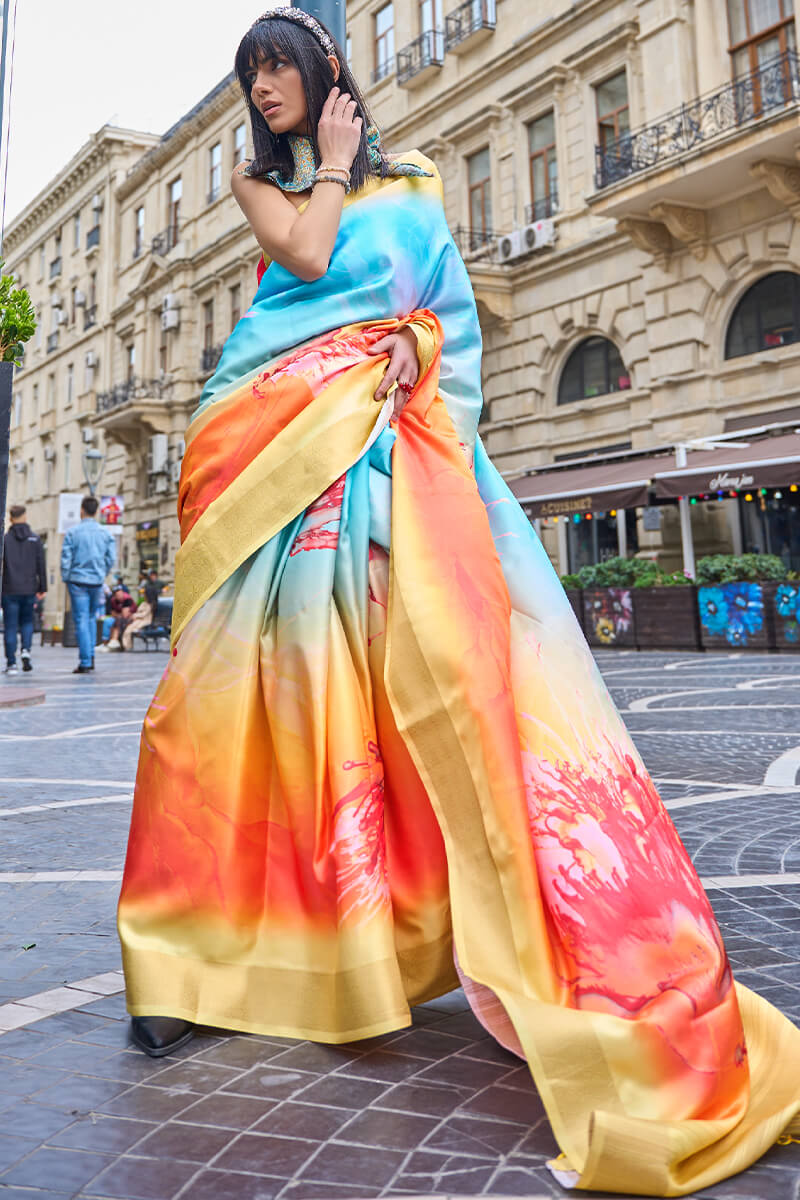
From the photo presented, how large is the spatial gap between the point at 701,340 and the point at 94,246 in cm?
2886

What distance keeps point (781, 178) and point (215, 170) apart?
2048 centimetres

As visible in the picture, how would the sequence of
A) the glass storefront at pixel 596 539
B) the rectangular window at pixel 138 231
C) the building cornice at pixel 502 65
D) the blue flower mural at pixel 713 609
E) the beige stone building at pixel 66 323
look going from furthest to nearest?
the beige stone building at pixel 66 323 → the rectangular window at pixel 138 231 → the building cornice at pixel 502 65 → the glass storefront at pixel 596 539 → the blue flower mural at pixel 713 609

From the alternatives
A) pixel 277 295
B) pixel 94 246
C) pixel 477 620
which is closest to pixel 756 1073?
pixel 477 620

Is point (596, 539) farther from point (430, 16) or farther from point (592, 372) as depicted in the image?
point (430, 16)

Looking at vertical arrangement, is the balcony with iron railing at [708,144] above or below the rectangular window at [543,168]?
below

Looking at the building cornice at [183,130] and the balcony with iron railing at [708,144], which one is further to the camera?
the building cornice at [183,130]

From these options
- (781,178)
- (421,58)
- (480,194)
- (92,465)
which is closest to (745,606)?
(781,178)

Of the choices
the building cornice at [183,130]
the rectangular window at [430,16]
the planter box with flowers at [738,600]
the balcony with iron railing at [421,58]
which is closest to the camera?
the planter box with flowers at [738,600]

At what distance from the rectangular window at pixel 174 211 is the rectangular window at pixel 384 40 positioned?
10.8m

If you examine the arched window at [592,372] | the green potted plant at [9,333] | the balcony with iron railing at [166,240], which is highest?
the balcony with iron railing at [166,240]

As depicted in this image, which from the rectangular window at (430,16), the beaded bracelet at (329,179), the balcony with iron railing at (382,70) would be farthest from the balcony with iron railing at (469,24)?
the beaded bracelet at (329,179)

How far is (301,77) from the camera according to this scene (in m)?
2.01

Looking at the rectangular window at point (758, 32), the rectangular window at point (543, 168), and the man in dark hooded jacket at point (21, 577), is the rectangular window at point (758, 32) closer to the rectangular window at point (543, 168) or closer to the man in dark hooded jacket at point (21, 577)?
the rectangular window at point (543, 168)

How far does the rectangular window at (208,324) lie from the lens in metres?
31.4
